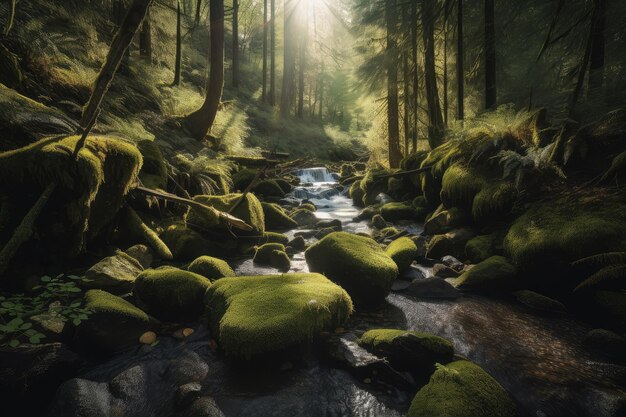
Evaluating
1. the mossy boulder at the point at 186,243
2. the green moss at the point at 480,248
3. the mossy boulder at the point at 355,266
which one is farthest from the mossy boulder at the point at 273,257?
the green moss at the point at 480,248

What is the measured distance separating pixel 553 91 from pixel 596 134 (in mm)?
4550

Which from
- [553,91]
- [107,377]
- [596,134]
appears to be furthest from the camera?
[553,91]

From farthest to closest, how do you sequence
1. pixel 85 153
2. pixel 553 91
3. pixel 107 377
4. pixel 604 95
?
pixel 553 91
pixel 604 95
pixel 85 153
pixel 107 377

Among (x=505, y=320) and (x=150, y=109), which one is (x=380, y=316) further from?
(x=150, y=109)

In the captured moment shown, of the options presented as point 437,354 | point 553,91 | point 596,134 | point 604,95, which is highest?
point 553,91

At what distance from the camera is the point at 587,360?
3270 millimetres

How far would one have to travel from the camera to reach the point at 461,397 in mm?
2479

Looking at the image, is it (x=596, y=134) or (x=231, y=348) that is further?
(x=596, y=134)

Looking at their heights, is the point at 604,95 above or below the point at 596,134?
above

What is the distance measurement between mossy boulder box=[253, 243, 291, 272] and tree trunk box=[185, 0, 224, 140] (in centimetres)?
756

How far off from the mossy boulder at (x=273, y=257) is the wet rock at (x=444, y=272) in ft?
9.11

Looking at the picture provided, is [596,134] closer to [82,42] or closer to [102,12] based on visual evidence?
[82,42]

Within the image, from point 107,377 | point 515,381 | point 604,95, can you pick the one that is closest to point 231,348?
point 107,377

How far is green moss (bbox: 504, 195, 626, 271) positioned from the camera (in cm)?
412
